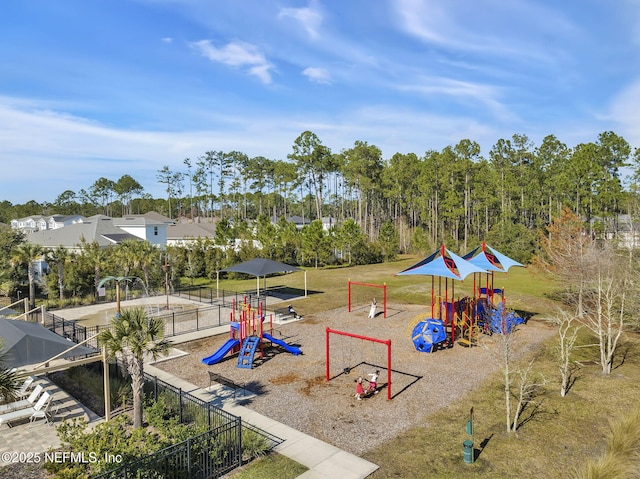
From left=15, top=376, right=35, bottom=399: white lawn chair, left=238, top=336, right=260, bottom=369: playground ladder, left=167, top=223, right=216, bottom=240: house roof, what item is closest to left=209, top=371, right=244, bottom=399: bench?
left=238, top=336, right=260, bottom=369: playground ladder

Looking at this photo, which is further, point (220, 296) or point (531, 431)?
point (220, 296)

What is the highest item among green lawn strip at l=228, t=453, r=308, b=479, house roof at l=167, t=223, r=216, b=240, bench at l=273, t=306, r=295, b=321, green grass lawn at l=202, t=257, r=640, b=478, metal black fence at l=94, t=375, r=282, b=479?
house roof at l=167, t=223, r=216, b=240

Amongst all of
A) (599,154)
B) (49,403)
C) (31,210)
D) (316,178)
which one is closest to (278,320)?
(49,403)

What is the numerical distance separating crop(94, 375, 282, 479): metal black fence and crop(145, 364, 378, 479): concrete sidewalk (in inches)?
16.7

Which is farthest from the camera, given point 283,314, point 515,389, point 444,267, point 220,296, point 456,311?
point 220,296

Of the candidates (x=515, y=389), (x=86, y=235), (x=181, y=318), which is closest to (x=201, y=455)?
(x=515, y=389)

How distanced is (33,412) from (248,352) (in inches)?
308

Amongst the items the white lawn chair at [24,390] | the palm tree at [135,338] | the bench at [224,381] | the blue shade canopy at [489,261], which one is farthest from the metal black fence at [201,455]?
the blue shade canopy at [489,261]

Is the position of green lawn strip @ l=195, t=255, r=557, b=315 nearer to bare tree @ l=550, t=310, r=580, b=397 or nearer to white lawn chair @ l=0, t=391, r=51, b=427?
bare tree @ l=550, t=310, r=580, b=397

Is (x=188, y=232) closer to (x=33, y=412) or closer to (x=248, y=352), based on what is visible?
(x=248, y=352)

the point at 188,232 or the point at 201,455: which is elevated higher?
the point at 188,232

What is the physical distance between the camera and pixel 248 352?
60.3 feet

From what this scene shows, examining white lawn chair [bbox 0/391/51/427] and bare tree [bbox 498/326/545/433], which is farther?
white lawn chair [bbox 0/391/51/427]

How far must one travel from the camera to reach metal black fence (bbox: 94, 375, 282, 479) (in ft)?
28.9
